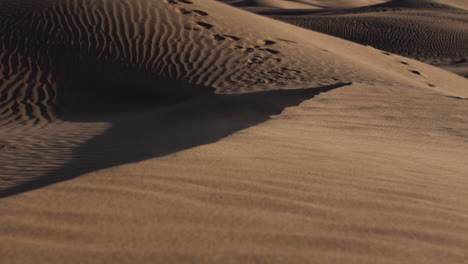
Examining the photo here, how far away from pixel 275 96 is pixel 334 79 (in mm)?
2860

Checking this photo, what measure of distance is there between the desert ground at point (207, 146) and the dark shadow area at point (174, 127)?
0.12 feet

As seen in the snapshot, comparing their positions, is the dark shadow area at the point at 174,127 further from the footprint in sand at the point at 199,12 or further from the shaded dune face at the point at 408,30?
the shaded dune face at the point at 408,30

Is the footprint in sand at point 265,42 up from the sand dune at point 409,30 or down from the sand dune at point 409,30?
down

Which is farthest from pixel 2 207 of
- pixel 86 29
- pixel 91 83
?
pixel 86 29

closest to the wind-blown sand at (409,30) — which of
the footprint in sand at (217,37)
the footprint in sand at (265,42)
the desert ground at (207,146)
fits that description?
the desert ground at (207,146)

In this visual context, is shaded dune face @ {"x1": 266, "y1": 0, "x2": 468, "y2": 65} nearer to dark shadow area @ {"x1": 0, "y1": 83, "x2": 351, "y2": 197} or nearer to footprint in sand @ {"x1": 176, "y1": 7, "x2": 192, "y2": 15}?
footprint in sand @ {"x1": 176, "y1": 7, "x2": 192, "y2": 15}

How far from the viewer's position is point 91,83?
893 cm

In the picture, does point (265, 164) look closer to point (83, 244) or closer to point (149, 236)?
point (149, 236)

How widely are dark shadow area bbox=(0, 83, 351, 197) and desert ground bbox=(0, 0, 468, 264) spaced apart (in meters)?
0.04

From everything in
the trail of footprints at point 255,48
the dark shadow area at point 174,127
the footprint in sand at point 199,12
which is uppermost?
the footprint in sand at point 199,12

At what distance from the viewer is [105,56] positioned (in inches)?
377

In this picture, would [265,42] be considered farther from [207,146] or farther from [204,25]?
[207,146]

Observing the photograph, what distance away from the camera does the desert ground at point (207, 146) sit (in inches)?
73.1

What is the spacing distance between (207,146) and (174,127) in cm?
218
